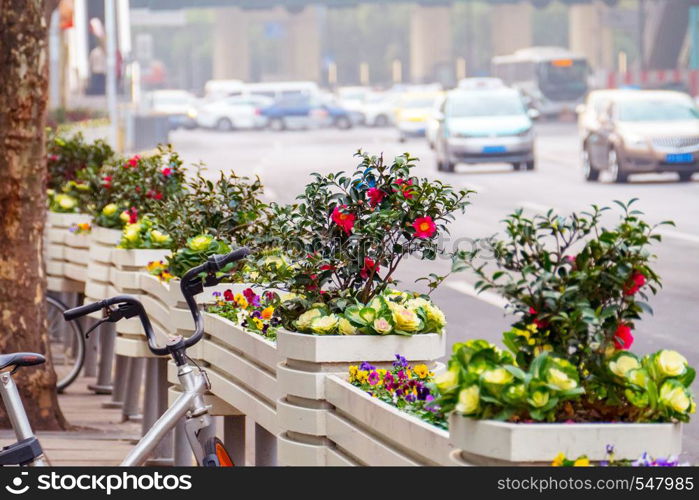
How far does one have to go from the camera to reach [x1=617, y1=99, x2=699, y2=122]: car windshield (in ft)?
103

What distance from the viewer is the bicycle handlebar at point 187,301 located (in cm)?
512

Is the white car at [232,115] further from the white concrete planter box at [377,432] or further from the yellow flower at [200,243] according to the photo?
the white concrete planter box at [377,432]

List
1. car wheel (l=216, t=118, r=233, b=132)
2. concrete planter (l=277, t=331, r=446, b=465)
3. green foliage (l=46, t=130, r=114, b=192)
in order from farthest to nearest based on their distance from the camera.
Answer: car wheel (l=216, t=118, r=233, b=132) → green foliage (l=46, t=130, r=114, b=192) → concrete planter (l=277, t=331, r=446, b=465)

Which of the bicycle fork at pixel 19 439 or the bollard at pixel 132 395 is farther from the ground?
the bicycle fork at pixel 19 439

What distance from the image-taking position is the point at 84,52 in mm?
63000

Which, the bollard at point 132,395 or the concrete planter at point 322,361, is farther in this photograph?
the bollard at point 132,395

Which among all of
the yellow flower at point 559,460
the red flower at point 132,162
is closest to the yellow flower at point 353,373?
the yellow flower at point 559,460

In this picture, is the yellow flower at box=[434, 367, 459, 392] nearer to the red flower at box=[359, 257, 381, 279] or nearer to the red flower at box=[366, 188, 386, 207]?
the red flower at box=[359, 257, 381, 279]

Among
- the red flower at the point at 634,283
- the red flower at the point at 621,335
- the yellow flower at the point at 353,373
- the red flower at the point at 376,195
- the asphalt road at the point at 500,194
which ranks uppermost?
the red flower at the point at 376,195

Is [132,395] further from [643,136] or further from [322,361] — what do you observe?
[643,136]

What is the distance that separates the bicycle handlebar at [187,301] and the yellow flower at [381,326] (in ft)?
1.58

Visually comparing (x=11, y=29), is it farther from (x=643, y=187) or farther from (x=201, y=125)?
(x=201, y=125)

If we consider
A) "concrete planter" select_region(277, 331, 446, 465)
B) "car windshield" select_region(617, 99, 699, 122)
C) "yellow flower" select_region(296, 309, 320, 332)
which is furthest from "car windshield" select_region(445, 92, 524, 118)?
"concrete planter" select_region(277, 331, 446, 465)

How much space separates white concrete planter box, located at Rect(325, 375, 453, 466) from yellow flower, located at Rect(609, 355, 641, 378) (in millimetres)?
484
